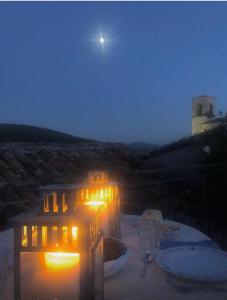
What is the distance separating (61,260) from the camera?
2.79 ft

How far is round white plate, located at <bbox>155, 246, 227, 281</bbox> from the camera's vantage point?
103 centimetres

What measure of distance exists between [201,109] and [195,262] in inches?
899

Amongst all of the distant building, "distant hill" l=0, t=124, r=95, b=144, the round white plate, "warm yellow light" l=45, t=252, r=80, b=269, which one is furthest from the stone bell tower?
"warm yellow light" l=45, t=252, r=80, b=269

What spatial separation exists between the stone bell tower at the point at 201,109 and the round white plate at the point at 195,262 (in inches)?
838

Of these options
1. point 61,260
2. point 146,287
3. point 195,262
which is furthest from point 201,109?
point 61,260

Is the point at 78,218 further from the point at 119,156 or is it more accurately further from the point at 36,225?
the point at 119,156

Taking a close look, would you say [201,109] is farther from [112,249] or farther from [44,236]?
[44,236]

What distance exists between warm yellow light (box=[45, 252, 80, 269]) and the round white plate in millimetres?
399

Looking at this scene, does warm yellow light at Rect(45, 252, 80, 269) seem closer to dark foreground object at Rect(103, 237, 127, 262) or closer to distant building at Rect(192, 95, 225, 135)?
dark foreground object at Rect(103, 237, 127, 262)

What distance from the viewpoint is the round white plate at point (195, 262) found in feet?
3.39

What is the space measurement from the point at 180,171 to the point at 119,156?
1830 millimetres

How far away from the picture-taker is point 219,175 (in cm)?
511

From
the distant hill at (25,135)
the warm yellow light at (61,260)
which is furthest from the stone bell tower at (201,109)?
the warm yellow light at (61,260)

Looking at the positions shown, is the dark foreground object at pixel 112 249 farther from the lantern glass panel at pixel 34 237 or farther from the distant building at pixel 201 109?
the distant building at pixel 201 109
